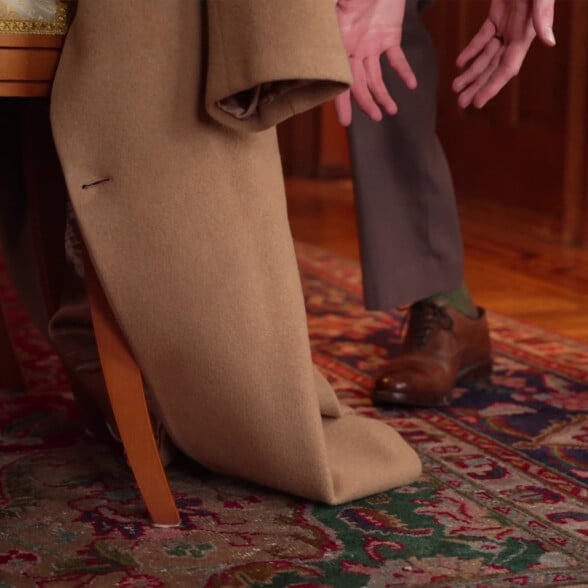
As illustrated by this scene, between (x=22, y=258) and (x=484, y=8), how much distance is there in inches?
91.2

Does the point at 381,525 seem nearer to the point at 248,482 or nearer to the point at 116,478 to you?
the point at 248,482

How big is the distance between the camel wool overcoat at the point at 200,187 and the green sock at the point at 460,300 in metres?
0.67

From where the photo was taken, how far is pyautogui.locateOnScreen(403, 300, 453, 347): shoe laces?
1.73 m

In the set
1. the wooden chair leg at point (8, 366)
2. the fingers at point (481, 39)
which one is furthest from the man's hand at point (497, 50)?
the wooden chair leg at point (8, 366)

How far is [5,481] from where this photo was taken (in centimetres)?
130

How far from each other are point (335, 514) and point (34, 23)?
547 mm

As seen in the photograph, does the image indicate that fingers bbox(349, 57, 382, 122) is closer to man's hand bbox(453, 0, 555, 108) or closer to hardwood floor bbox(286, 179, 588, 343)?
man's hand bbox(453, 0, 555, 108)

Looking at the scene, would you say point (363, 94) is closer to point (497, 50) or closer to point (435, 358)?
point (497, 50)

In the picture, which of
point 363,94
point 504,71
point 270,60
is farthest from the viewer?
point 504,71

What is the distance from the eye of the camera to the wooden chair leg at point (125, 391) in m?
1.12

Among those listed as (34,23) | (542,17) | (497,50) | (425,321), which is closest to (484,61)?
(497,50)

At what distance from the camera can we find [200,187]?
1074 millimetres

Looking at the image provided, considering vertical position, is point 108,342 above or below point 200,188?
below

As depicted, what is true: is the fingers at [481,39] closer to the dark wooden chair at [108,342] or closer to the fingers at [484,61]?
the fingers at [484,61]
